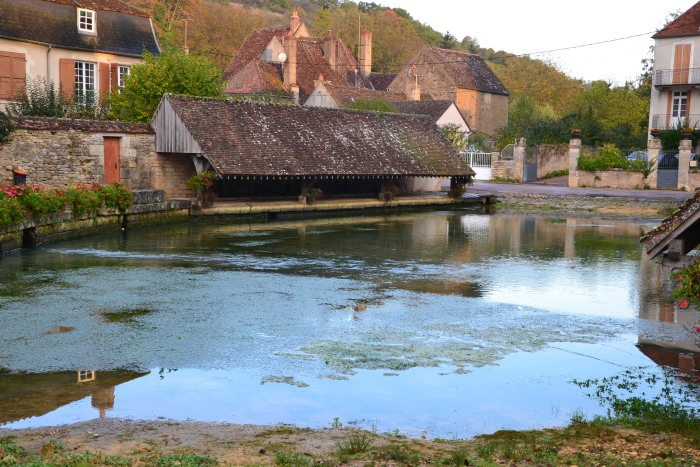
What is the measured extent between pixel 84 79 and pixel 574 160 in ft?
68.0

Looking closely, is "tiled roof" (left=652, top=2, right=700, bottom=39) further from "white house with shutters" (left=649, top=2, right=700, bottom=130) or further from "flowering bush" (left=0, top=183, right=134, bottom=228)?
"flowering bush" (left=0, top=183, right=134, bottom=228)

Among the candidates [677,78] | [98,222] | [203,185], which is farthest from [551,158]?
[98,222]

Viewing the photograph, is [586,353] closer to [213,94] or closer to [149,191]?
[149,191]

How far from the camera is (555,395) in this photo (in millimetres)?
7102

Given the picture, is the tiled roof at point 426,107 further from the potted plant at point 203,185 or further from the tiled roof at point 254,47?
the potted plant at point 203,185

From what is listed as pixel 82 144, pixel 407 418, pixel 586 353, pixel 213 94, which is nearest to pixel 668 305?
pixel 586 353

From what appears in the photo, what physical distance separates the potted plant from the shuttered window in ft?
24.8

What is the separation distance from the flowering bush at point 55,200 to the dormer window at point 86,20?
38.6 ft

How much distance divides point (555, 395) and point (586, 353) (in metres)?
1.70

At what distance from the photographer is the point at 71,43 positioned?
92.7ft

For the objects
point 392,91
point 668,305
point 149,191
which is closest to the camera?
point 668,305

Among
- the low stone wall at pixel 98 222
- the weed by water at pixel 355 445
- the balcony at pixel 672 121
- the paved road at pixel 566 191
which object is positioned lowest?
the weed by water at pixel 355 445

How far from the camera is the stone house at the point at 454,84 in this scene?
4950 cm

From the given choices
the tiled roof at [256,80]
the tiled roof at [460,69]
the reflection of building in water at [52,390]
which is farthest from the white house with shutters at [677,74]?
the reflection of building in water at [52,390]
